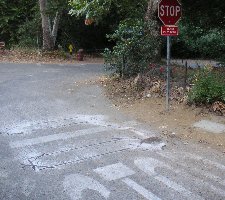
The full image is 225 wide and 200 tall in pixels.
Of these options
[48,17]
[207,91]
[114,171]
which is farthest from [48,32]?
[114,171]

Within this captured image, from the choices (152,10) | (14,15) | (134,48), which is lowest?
(134,48)

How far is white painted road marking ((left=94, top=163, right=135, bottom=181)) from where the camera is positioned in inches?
210

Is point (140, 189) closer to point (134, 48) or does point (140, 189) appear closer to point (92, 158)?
point (92, 158)

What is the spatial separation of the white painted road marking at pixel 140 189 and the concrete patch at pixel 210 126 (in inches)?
115

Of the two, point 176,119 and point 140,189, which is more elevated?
point 176,119

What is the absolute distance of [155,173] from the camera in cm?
546

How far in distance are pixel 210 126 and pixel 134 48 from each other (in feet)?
15.2

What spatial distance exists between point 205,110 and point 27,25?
19154 millimetres

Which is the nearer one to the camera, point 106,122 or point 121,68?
point 106,122

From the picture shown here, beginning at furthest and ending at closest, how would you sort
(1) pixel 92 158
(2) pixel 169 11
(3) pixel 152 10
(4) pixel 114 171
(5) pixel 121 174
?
(3) pixel 152 10 → (2) pixel 169 11 → (1) pixel 92 158 → (4) pixel 114 171 → (5) pixel 121 174

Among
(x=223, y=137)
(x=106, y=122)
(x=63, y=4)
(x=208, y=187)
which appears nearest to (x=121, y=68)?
(x=106, y=122)

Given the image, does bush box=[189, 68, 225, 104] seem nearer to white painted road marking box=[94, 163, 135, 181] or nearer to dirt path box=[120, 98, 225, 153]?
dirt path box=[120, 98, 225, 153]

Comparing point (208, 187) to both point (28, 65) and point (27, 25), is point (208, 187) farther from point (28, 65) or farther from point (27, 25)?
point (27, 25)

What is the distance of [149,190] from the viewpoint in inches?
192
